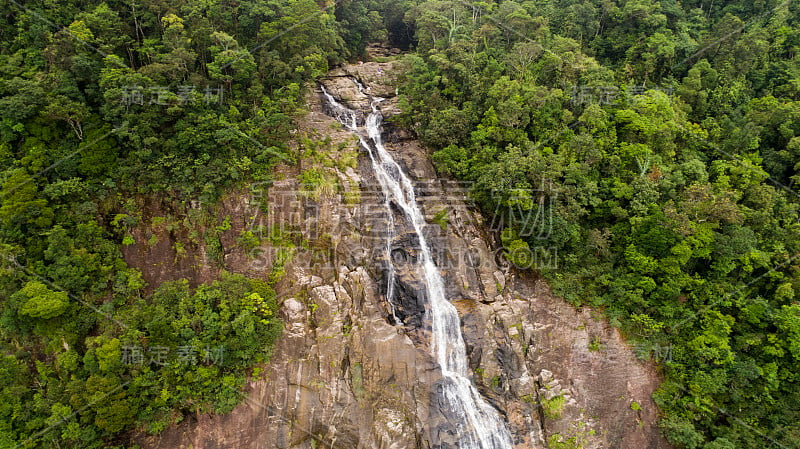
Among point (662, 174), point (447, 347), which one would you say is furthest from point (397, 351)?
point (662, 174)

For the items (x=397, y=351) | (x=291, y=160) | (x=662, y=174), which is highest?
(x=662, y=174)

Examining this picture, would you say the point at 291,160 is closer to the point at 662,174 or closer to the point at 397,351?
the point at 397,351

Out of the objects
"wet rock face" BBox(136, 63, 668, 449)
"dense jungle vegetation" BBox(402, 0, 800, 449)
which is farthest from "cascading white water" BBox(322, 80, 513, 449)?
"dense jungle vegetation" BBox(402, 0, 800, 449)

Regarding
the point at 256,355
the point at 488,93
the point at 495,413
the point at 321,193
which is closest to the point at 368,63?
the point at 488,93

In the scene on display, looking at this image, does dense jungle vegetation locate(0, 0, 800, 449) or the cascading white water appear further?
the cascading white water

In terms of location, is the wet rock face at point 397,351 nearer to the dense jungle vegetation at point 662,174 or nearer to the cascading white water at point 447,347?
the cascading white water at point 447,347

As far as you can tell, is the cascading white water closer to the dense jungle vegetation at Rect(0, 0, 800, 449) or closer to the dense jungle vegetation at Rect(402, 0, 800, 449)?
the dense jungle vegetation at Rect(0, 0, 800, 449)

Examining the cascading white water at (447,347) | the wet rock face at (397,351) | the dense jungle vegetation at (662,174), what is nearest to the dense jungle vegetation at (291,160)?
the dense jungle vegetation at (662,174)
